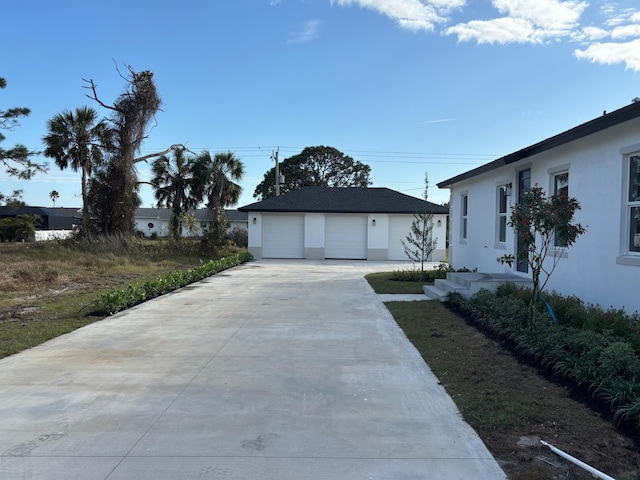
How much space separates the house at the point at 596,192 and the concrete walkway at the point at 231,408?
3.35 meters

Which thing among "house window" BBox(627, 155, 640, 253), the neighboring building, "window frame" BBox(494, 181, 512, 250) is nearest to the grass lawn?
"window frame" BBox(494, 181, 512, 250)

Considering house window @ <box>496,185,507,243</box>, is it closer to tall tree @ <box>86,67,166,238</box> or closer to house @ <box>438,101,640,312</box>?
house @ <box>438,101,640,312</box>

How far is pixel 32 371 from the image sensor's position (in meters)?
5.43

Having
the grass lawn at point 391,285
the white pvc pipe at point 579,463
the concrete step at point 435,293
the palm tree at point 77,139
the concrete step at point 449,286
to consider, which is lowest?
the grass lawn at point 391,285

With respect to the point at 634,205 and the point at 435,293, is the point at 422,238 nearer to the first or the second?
the point at 435,293

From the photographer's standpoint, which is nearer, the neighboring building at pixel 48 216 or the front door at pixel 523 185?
the front door at pixel 523 185

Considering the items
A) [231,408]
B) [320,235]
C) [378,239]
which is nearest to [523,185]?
[231,408]

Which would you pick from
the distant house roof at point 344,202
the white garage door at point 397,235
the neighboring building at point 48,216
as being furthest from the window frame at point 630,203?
the neighboring building at point 48,216

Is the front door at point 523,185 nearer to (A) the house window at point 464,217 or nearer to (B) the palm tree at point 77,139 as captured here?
(A) the house window at point 464,217

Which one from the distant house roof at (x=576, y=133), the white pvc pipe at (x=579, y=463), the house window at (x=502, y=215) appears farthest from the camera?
the house window at (x=502, y=215)

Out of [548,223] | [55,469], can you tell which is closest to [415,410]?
[55,469]

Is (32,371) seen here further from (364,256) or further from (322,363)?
(364,256)

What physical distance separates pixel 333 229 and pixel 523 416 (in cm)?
2122

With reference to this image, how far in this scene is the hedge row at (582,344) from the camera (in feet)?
13.9
